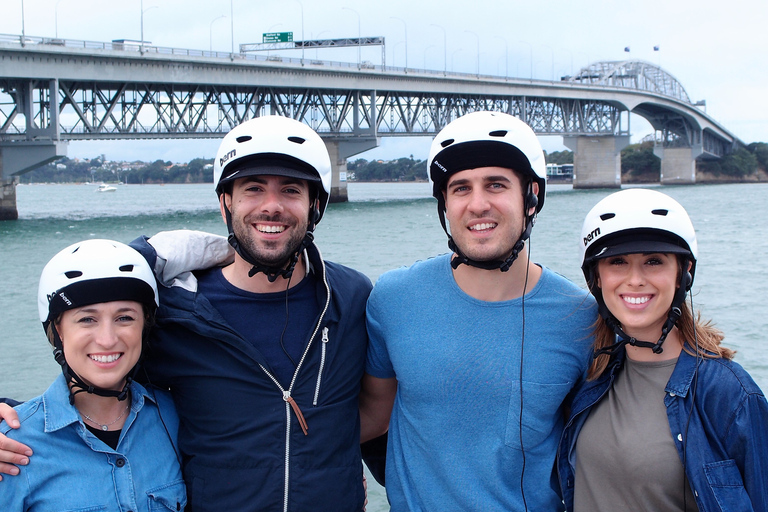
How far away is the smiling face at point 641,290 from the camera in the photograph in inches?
138

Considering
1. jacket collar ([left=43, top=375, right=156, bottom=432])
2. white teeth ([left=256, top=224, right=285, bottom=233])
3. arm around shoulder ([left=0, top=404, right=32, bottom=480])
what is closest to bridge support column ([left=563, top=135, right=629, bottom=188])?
white teeth ([left=256, top=224, right=285, bottom=233])

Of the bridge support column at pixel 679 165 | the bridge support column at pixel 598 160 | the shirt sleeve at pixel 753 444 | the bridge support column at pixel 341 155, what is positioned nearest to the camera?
the shirt sleeve at pixel 753 444

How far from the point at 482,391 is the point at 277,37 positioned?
9282 centimetres

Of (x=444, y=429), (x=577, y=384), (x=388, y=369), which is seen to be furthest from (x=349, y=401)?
(x=577, y=384)

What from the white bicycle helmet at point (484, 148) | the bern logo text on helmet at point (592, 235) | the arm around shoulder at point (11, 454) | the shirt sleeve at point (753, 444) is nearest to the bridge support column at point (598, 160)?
the bern logo text on helmet at point (592, 235)

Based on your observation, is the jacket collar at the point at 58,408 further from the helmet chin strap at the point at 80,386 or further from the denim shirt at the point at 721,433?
the denim shirt at the point at 721,433

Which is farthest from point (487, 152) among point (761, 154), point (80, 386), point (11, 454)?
point (761, 154)

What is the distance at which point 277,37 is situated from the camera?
9125 centimetres

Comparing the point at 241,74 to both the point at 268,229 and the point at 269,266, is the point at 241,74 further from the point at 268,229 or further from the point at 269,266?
the point at 269,266

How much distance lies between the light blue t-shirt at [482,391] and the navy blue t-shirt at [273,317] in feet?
1.44

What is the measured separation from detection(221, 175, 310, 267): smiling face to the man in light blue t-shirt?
555 millimetres

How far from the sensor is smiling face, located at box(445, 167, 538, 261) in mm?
3543

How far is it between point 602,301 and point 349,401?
1.33m

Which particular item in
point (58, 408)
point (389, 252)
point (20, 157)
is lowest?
point (389, 252)
